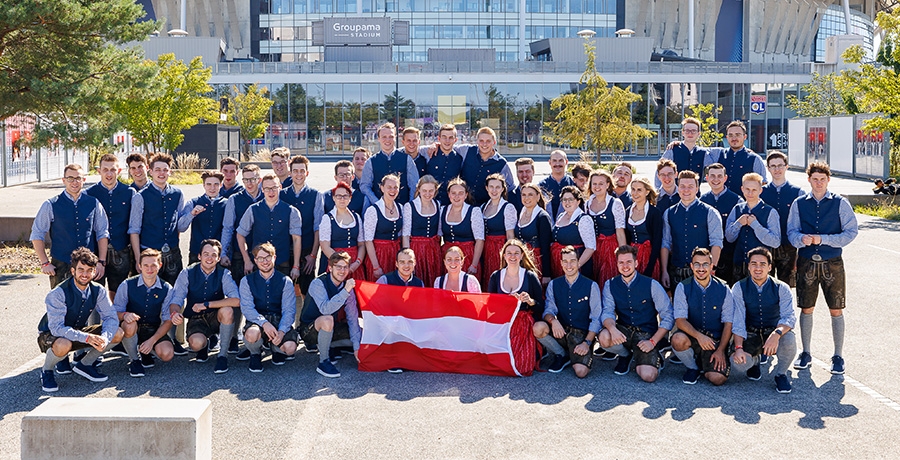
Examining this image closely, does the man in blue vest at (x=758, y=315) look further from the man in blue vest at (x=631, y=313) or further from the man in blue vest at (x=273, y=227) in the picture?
the man in blue vest at (x=273, y=227)

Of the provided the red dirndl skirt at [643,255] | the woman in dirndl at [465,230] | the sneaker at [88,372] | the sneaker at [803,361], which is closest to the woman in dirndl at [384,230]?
the woman in dirndl at [465,230]

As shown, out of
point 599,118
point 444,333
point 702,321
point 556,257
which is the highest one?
point 599,118

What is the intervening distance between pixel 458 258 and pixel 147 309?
2.82 m

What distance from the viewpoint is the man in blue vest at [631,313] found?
7848 millimetres

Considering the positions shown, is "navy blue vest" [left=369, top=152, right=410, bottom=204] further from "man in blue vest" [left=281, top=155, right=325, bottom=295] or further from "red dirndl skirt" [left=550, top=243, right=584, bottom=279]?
"red dirndl skirt" [left=550, top=243, right=584, bottom=279]

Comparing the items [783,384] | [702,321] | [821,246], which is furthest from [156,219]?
[821,246]

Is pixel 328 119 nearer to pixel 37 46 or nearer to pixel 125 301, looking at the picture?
pixel 37 46

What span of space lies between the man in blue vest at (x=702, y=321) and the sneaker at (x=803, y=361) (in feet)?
2.87

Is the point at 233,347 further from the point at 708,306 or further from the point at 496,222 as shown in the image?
the point at 708,306

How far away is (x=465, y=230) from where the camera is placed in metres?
8.92

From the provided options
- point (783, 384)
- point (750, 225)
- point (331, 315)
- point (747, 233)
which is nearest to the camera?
point (783, 384)

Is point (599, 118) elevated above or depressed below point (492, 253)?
above

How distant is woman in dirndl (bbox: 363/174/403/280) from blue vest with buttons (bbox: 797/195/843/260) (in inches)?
151

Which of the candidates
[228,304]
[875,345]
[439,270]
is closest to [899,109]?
[875,345]
